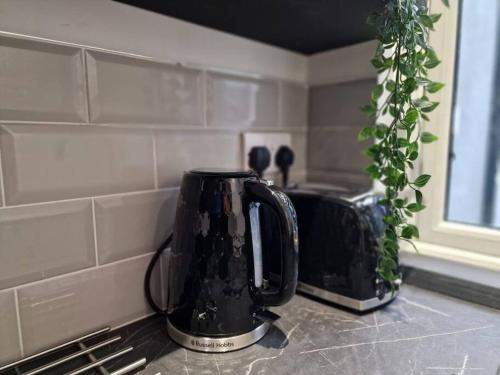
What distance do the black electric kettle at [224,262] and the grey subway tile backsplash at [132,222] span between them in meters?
0.12

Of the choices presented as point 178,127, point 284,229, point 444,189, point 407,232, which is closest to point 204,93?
point 178,127

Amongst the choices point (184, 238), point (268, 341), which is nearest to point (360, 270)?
point (268, 341)

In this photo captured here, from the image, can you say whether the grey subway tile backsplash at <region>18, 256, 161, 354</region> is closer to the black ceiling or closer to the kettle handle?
the kettle handle

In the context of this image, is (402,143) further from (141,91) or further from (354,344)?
(141,91)

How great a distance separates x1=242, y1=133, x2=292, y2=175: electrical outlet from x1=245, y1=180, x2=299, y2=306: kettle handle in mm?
290

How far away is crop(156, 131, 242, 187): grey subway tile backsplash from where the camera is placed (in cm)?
62

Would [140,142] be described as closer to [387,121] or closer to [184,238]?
[184,238]

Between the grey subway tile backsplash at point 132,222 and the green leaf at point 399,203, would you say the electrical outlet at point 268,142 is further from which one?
the green leaf at point 399,203

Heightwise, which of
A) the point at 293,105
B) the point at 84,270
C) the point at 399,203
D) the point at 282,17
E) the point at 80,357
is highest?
the point at 282,17

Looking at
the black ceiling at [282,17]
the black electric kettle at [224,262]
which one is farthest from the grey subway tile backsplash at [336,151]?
the black electric kettle at [224,262]

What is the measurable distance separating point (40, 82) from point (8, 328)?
1.16 ft

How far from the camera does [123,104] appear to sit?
0.56 metres

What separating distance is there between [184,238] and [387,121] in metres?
0.59

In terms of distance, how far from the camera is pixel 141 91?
0.58m
